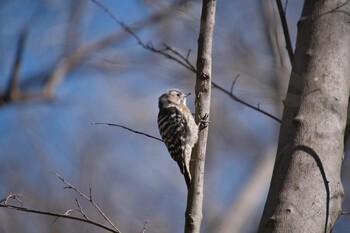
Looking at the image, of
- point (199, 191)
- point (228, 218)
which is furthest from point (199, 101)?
point (228, 218)

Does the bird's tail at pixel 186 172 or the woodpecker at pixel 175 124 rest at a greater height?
the woodpecker at pixel 175 124

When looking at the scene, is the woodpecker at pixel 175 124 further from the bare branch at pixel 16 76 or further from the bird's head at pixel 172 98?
the bare branch at pixel 16 76

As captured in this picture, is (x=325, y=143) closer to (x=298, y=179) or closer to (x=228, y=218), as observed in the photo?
(x=298, y=179)

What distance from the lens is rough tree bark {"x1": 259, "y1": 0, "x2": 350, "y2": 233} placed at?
110 inches

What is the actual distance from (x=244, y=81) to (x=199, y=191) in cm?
361

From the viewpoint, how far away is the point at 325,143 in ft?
9.71

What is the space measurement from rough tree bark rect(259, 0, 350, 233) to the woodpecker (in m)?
1.49

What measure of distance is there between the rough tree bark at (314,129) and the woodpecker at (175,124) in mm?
1494

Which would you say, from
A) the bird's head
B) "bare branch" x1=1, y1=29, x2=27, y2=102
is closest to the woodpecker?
the bird's head

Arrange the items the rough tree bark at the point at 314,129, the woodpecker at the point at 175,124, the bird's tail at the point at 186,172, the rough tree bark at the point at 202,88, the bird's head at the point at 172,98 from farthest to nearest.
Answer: the bird's head at the point at 172,98, the woodpecker at the point at 175,124, the bird's tail at the point at 186,172, the rough tree bark at the point at 202,88, the rough tree bark at the point at 314,129

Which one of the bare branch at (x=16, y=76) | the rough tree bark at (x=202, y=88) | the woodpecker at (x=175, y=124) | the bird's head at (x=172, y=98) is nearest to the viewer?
the rough tree bark at (x=202, y=88)

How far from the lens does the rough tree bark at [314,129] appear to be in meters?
2.79

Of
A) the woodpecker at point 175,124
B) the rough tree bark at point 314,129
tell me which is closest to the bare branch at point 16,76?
the woodpecker at point 175,124

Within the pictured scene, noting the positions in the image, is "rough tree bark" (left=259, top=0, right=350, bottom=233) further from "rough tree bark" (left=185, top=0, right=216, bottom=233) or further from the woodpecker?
the woodpecker
